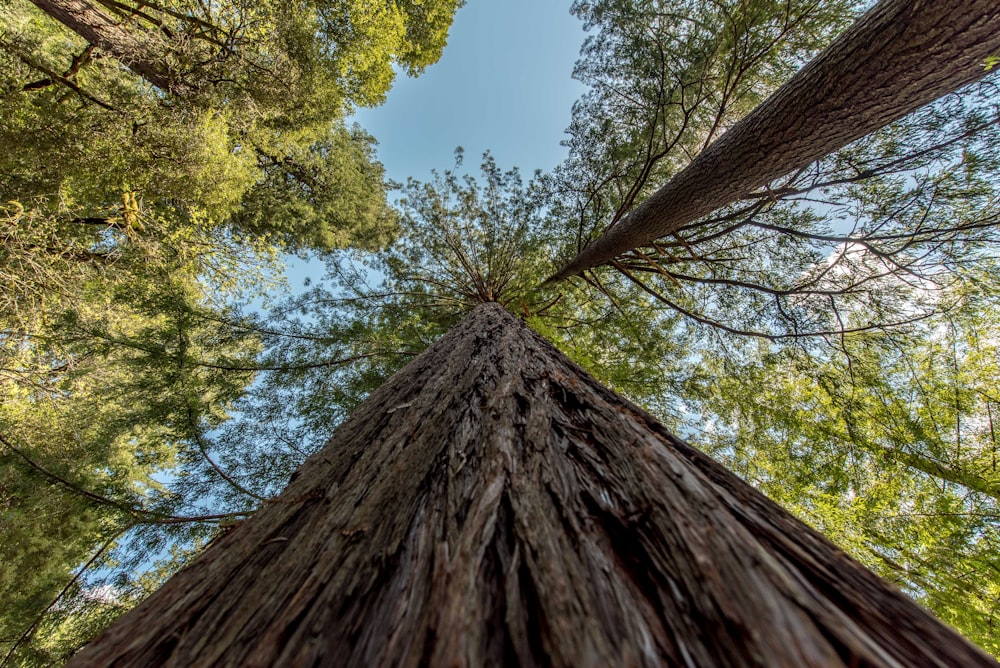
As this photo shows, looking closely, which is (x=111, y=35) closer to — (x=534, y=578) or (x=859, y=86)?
(x=534, y=578)

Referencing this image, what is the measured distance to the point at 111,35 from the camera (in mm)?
3604

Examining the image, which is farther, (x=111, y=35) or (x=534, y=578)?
(x=111, y=35)

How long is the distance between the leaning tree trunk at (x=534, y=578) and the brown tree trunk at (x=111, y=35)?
17.4 feet

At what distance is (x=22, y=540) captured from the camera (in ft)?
12.2

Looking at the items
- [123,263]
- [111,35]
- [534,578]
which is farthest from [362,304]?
[534,578]

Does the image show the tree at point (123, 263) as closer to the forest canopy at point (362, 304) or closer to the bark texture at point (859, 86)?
the forest canopy at point (362, 304)

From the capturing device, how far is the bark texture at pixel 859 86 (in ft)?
5.46

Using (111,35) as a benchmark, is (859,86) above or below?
above

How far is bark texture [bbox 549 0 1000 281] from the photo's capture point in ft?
5.46

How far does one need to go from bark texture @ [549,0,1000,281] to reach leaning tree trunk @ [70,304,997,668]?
2474mm

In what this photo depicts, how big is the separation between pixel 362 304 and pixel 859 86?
17.8 ft

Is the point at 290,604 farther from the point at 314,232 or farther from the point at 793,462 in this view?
the point at 314,232

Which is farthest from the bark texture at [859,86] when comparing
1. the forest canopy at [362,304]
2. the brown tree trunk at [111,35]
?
the brown tree trunk at [111,35]

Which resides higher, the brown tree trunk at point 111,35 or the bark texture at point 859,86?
the bark texture at point 859,86
